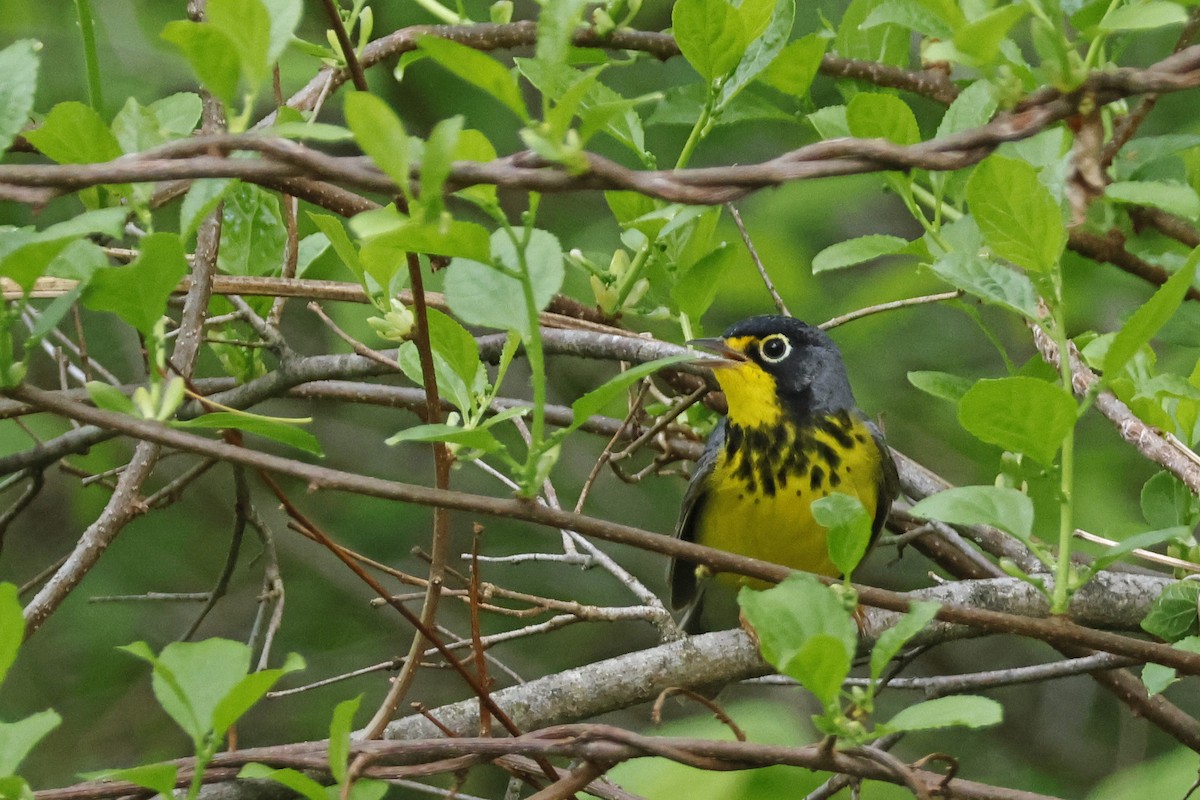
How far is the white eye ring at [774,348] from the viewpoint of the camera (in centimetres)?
425

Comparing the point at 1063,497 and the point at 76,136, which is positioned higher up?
the point at 76,136

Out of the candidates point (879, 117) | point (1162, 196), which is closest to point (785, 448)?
point (879, 117)

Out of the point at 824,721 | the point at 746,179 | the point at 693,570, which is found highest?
the point at 746,179

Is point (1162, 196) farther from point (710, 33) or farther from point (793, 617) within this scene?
point (793, 617)

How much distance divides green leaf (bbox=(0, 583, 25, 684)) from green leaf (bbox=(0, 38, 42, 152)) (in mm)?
573

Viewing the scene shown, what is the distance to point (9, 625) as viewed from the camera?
5.66 ft

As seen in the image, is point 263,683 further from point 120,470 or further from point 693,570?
point 693,570

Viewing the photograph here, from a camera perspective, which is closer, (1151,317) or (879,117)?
(1151,317)

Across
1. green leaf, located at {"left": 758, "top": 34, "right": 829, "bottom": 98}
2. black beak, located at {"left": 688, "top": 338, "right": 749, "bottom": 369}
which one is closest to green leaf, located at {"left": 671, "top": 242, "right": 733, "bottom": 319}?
green leaf, located at {"left": 758, "top": 34, "right": 829, "bottom": 98}

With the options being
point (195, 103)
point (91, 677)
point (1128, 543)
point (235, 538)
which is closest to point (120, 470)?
point (235, 538)

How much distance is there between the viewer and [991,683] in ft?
10.7

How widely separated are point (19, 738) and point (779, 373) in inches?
115

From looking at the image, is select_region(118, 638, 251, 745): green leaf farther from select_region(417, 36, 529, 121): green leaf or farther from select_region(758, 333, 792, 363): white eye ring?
select_region(758, 333, 792, 363): white eye ring

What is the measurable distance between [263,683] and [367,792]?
1.02 ft
